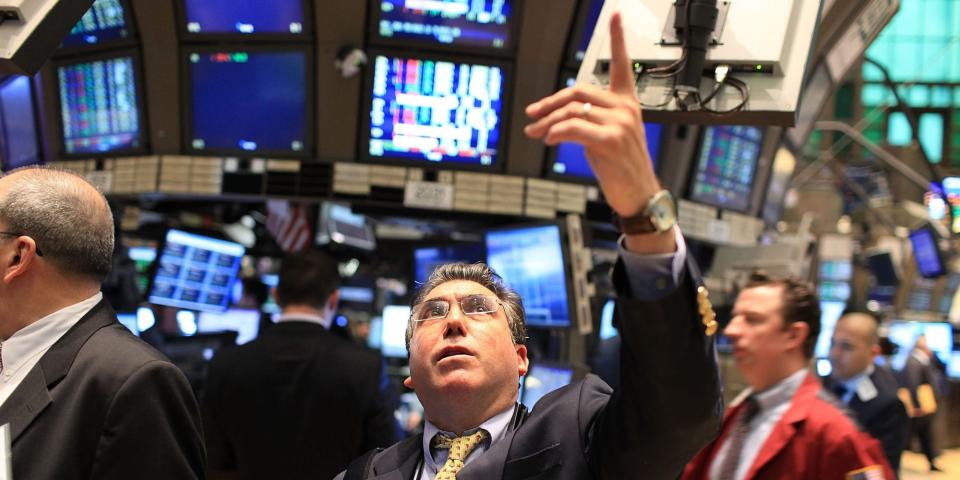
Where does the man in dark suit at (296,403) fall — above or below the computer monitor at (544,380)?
above

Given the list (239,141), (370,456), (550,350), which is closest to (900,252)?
(550,350)

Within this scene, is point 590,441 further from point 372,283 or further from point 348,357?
point 372,283

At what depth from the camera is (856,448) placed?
2.92 metres

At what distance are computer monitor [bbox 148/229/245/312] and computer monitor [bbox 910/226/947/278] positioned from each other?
9.11 m

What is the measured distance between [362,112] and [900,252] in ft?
57.9

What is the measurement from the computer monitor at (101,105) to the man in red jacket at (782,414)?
4441mm

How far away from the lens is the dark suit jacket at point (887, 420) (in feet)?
16.0

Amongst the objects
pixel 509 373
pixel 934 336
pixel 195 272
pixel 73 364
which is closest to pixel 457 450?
pixel 509 373

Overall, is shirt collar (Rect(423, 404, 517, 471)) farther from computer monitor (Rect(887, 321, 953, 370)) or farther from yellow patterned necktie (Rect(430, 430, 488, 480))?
computer monitor (Rect(887, 321, 953, 370))

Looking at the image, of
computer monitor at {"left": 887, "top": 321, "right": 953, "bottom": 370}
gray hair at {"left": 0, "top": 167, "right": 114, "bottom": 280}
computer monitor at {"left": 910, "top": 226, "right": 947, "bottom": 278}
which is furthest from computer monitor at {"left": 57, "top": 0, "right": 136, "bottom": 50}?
computer monitor at {"left": 887, "top": 321, "right": 953, "bottom": 370}

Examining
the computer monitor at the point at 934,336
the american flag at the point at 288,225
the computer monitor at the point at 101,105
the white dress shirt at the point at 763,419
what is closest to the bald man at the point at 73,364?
the white dress shirt at the point at 763,419

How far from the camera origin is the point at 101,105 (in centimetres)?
682

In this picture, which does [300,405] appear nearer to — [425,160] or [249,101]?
[425,160]

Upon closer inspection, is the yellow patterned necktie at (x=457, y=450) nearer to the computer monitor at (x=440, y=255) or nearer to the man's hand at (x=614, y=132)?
the man's hand at (x=614, y=132)
